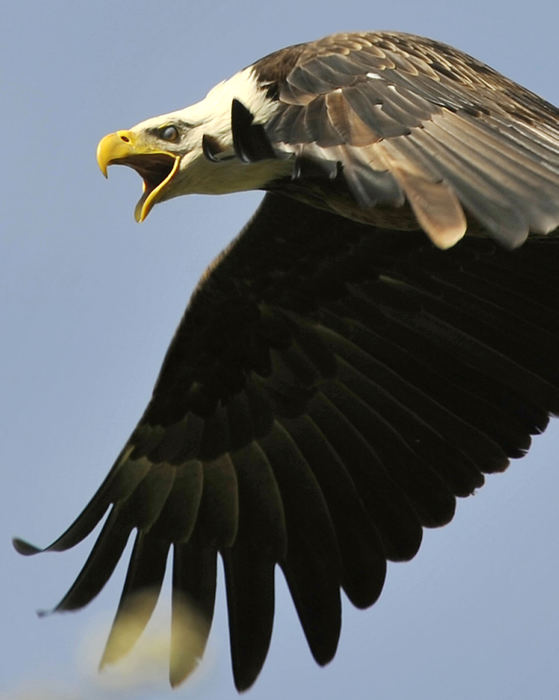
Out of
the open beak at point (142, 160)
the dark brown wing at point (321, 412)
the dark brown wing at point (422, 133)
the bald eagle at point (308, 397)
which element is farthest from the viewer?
the dark brown wing at point (321, 412)

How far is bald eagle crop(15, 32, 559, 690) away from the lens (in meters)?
6.21

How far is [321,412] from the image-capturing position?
698cm

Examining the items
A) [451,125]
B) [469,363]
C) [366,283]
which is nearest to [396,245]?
[366,283]

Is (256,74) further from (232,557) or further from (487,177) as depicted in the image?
(232,557)

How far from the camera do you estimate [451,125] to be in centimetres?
427

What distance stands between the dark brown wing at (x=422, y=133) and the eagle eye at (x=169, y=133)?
79 cm

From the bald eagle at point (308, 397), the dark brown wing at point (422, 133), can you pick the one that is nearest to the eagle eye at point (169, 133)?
the bald eagle at point (308, 397)

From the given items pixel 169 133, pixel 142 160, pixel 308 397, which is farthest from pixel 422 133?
pixel 308 397

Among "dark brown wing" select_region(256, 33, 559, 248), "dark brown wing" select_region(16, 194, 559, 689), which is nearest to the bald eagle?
"dark brown wing" select_region(16, 194, 559, 689)

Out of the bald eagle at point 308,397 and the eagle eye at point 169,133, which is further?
the bald eagle at point 308,397

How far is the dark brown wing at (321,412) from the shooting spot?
6520 millimetres

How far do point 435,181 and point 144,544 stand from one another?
3.40m

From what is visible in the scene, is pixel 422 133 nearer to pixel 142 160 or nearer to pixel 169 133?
pixel 169 133

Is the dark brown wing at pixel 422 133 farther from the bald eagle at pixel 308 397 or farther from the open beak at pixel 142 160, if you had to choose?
the open beak at pixel 142 160
